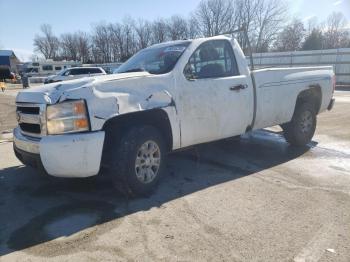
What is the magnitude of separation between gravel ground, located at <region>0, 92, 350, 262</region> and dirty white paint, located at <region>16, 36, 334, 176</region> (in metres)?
0.57

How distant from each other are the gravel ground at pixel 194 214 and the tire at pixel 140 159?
0.61 feet

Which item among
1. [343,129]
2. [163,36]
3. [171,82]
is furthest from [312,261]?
[163,36]

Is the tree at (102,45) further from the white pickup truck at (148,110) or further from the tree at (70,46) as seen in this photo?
the white pickup truck at (148,110)

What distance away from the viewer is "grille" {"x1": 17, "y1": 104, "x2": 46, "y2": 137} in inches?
152

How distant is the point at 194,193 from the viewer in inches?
174

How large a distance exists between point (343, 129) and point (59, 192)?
22.0ft

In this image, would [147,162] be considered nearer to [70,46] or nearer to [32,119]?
[32,119]

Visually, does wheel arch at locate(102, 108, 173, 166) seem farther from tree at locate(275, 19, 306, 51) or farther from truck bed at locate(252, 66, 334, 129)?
tree at locate(275, 19, 306, 51)

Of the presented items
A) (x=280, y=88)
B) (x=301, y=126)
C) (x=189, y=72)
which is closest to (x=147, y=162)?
(x=189, y=72)

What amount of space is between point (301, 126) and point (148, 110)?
11.7ft

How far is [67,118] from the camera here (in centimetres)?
375

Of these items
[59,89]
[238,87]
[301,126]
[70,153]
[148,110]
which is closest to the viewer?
[70,153]

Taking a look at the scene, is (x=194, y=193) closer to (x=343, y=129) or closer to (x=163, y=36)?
(x=343, y=129)

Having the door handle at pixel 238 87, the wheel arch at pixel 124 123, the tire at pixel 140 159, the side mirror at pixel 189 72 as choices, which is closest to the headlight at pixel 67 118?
the wheel arch at pixel 124 123
